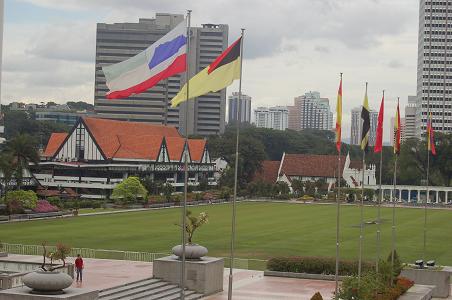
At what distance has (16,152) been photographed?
92.1m

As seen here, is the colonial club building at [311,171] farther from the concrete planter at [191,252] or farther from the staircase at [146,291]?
the staircase at [146,291]

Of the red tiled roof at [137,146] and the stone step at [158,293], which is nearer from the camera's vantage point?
the stone step at [158,293]

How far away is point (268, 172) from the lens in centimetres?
15162

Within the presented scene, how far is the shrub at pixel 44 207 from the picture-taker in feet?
265

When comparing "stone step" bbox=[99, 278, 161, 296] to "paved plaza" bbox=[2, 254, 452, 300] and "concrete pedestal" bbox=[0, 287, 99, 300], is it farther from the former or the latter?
"concrete pedestal" bbox=[0, 287, 99, 300]

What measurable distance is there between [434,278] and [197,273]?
1141cm

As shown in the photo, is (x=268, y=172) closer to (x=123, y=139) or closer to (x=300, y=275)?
(x=123, y=139)

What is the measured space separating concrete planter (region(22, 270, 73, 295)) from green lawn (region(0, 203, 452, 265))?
25.2 m

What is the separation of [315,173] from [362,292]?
115932 mm

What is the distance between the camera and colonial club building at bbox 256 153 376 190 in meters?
145

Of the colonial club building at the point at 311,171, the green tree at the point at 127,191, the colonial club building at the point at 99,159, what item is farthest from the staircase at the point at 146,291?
the colonial club building at the point at 311,171

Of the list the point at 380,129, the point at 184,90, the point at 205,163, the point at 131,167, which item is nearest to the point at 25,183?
the point at 131,167

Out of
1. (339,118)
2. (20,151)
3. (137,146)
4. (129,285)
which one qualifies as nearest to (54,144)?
(137,146)

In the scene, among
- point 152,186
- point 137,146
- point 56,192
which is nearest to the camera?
point 56,192
